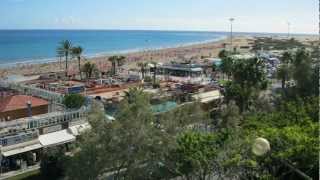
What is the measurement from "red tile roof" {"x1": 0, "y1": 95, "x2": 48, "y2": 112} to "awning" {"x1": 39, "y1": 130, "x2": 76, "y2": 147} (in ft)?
18.7

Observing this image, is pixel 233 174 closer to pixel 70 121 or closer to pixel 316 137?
pixel 316 137

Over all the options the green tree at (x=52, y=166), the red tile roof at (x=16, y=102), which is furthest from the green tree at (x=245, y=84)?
the green tree at (x=52, y=166)

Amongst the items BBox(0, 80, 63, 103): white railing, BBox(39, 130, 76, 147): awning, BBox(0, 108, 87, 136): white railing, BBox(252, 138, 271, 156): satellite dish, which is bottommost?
BBox(39, 130, 76, 147): awning

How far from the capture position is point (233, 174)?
18.0 metres

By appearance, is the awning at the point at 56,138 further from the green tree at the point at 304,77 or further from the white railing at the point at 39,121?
the green tree at the point at 304,77

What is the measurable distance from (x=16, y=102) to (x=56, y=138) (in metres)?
7.21

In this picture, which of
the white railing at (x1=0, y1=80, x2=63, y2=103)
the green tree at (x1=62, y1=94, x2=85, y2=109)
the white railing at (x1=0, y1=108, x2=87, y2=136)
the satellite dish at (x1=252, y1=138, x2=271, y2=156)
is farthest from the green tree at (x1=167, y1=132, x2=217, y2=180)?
the white railing at (x1=0, y1=80, x2=63, y2=103)

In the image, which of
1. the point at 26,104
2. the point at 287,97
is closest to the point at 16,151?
the point at 26,104

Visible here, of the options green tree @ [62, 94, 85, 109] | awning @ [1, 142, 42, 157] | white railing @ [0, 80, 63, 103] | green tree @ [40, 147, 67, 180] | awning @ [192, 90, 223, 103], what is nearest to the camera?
green tree @ [40, 147, 67, 180]

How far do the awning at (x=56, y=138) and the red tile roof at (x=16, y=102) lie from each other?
5705mm

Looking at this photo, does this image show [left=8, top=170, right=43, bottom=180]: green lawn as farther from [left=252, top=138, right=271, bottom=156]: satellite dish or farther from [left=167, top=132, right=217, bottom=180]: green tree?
[left=252, top=138, right=271, bottom=156]: satellite dish

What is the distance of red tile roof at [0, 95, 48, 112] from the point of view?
3262cm

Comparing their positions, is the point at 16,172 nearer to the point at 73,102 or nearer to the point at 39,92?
the point at 73,102

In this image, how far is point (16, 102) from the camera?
33.5m
